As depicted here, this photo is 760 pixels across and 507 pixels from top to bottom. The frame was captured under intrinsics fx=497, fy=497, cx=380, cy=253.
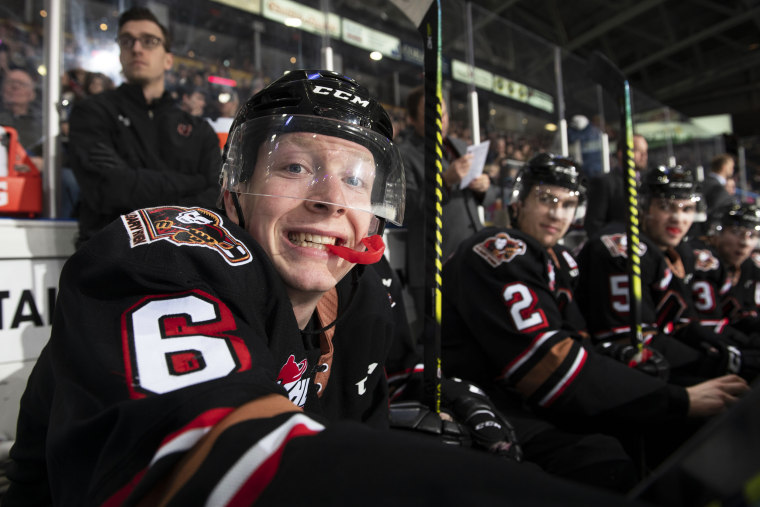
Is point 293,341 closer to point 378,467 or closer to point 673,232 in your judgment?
point 378,467

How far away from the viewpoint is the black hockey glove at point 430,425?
1.32 metres

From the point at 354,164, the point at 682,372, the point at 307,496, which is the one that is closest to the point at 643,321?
the point at 682,372

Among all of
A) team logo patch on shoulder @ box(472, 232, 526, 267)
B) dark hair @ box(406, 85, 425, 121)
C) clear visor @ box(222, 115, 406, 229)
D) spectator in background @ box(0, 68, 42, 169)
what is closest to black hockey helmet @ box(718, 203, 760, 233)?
dark hair @ box(406, 85, 425, 121)

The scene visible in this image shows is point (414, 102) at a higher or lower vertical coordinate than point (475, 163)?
higher

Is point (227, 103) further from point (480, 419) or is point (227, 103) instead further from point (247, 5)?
point (480, 419)

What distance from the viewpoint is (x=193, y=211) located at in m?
0.87

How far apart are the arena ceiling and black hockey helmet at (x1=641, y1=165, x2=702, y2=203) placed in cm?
856

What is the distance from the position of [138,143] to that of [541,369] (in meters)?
2.03

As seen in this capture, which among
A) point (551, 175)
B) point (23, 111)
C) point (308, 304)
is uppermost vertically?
point (23, 111)

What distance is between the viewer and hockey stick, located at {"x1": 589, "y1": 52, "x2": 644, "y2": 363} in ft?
7.29

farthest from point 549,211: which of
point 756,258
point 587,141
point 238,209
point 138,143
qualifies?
point 587,141

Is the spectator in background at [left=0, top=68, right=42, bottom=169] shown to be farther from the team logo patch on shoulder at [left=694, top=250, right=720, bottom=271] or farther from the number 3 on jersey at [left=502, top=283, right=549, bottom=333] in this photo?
the team logo patch on shoulder at [left=694, top=250, right=720, bottom=271]

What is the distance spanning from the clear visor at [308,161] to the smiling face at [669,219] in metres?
2.54

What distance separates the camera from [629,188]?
2.32 meters
